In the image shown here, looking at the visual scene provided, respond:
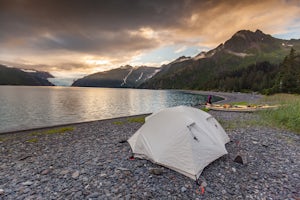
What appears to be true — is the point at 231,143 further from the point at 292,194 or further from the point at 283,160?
the point at 292,194

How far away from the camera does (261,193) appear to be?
547 cm

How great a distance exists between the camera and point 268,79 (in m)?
104

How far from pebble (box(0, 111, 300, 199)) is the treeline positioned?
200ft

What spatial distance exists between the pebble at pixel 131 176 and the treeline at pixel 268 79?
61.0 meters

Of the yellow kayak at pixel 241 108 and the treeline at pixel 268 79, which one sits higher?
the treeline at pixel 268 79

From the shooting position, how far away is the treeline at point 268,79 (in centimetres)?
5669

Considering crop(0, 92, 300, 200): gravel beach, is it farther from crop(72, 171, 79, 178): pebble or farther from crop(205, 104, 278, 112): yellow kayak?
crop(205, 104, 278, 112): yellow kayak

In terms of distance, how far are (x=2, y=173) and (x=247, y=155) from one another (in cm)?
1051

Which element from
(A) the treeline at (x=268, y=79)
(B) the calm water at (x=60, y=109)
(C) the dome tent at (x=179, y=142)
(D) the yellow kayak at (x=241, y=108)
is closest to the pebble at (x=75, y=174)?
(C) the dome tent at (x=179, y=142)

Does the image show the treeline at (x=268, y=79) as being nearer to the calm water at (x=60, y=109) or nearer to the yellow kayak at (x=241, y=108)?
the calm water at (x=60, y=109)

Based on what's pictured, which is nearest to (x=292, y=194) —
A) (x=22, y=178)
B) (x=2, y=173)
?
(x=22, y=178)

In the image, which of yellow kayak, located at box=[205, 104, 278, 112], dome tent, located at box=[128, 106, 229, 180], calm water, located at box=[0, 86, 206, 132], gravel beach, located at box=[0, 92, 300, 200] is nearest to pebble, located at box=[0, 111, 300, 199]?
gravel beach, located at box=[0, 92, 300, 200]

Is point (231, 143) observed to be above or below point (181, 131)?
below

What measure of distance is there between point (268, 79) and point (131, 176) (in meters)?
123
